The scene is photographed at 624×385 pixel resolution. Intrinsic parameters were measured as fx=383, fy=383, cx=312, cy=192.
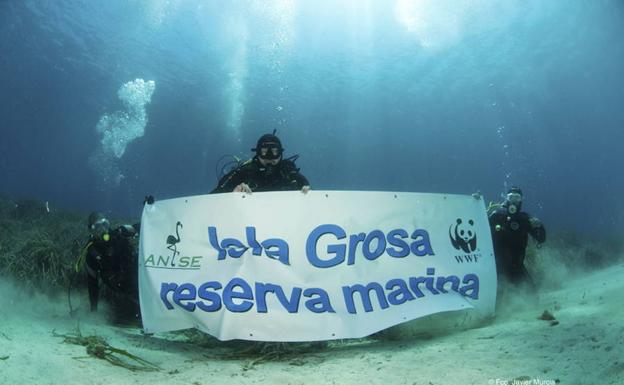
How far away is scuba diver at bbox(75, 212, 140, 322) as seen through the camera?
5.02 m

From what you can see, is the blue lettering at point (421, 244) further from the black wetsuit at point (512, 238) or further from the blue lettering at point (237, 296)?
the black wetsuit at point (512, 238)

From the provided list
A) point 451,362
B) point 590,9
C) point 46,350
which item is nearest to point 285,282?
point 451,362

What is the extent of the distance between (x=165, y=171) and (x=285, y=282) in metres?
137

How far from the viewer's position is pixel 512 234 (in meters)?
5.93

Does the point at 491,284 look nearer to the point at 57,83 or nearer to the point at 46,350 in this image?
the point at 46,350

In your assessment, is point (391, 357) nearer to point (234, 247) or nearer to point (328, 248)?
point (328, 248)

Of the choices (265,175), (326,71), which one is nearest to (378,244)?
(265,175)

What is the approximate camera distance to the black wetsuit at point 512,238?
584cm

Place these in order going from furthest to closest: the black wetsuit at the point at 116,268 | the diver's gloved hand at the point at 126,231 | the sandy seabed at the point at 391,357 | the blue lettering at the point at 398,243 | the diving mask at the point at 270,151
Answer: the diver's gloved hand at the point at 126,231, the black wetsuit at the point at 116,268, the diving mask at the point at 270,151, the blue lettering at the point at 398,243, the sandy seabed at the point at 391,357

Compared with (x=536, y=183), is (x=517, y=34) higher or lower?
lower

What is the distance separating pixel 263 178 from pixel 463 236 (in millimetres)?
2551

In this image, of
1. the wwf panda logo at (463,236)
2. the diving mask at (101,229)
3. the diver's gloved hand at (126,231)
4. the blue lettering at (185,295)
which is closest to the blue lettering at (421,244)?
the wwf panda logo at (463,236)

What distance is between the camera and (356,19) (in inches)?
1089

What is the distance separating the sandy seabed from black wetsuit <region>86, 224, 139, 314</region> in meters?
0.89
